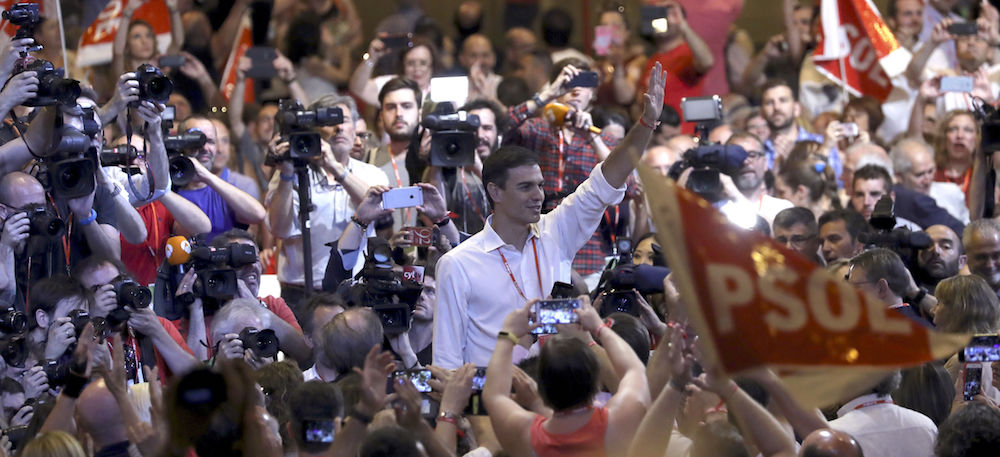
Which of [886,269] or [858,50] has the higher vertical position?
[858,50]

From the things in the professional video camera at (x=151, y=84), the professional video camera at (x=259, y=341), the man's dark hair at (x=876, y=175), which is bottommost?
the professional video camera at (x=259, y=341)

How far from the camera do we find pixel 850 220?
7.87 m

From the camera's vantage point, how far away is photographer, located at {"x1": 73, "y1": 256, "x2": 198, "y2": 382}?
6.14 m

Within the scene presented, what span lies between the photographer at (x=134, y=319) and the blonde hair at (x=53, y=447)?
1485mm

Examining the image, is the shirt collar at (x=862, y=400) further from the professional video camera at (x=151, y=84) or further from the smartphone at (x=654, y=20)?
the smartphone at (x=654, y=20)

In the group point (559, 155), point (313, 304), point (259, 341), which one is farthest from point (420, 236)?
point (559, 155)

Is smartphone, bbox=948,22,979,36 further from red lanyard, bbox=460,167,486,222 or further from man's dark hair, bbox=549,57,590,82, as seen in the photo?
red lanyard, bbox=460,167,486,222

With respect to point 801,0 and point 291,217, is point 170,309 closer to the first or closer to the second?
point 291,217

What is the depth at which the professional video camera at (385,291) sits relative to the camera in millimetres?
6133

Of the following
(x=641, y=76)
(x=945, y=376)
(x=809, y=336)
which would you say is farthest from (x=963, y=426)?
(x=641, y=76)

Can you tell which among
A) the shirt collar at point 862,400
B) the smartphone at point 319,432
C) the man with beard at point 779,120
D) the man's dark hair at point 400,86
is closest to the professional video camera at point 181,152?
the man's dark hair at point 400,86

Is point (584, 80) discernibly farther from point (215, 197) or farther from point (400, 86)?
point (215, 197)

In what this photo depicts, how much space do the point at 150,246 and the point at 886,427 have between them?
379 centimetres

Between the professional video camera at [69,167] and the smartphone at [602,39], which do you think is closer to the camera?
the professional video camera at [69,167]
